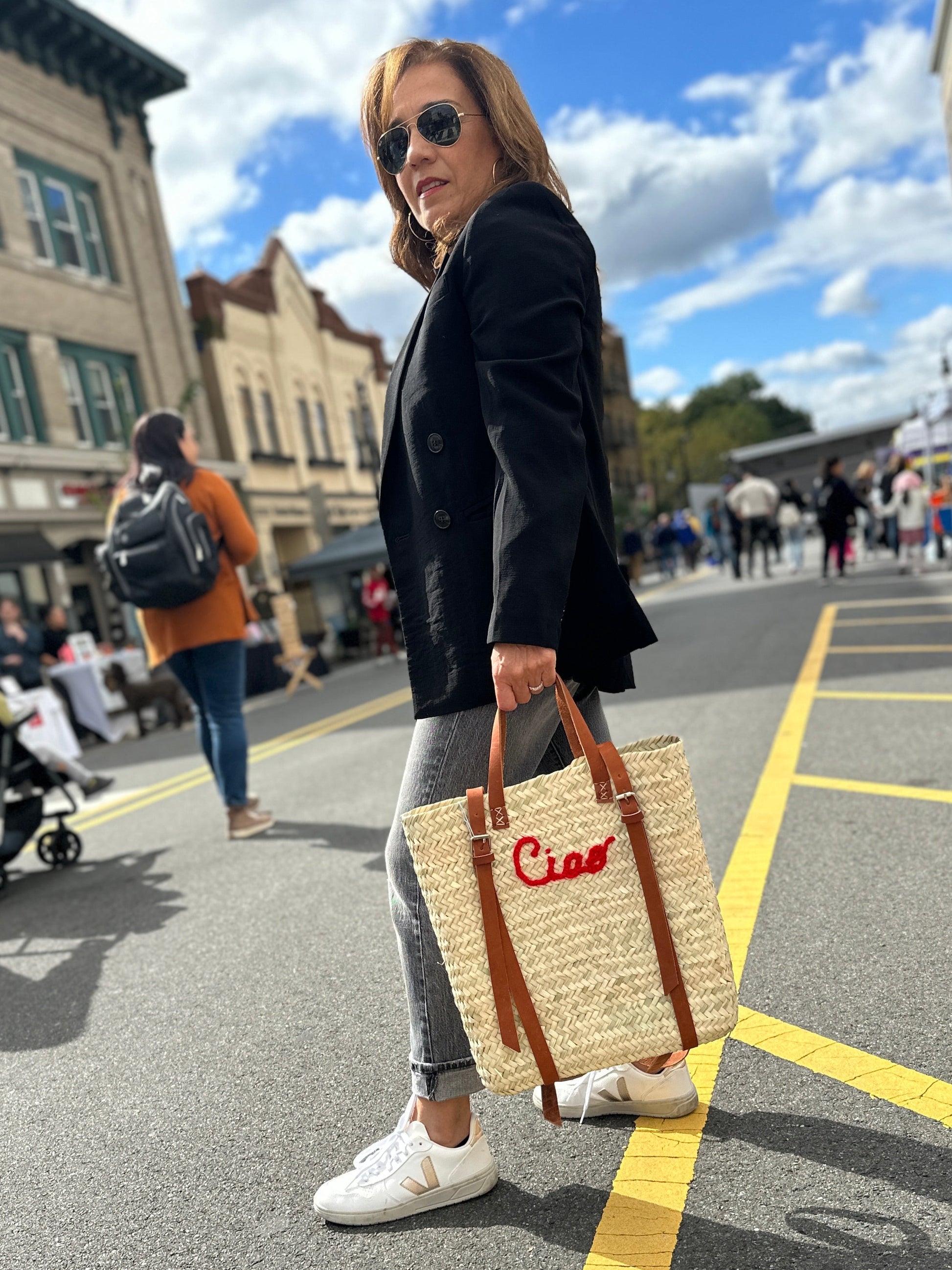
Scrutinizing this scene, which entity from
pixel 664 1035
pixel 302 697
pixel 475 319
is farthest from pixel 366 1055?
pixel 302 697

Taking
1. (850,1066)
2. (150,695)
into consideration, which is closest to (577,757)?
(850,1066)

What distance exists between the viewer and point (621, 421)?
6975cm

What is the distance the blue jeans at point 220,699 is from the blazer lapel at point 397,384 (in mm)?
3051

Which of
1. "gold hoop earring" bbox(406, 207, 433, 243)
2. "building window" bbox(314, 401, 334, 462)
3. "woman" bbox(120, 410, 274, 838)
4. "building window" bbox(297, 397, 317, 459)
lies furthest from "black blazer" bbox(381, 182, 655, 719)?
"building window" bbox(314, 401, 334, 462)

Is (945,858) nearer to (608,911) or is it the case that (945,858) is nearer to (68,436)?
(608,911)

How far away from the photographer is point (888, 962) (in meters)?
2.73

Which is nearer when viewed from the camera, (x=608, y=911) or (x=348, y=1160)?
(x=608, y=911)

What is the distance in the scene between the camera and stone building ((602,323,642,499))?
6756 centimetres

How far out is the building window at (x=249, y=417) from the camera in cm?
2794

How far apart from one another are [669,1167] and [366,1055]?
3.03ft

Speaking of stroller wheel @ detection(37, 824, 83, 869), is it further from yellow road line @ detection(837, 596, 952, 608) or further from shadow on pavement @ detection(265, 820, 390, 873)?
yellow road line @ detection(837, 596, 952, 608)

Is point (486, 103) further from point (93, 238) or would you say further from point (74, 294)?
point (93, 238)

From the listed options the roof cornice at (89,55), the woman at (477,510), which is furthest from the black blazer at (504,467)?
the roof cornice at (89,55)

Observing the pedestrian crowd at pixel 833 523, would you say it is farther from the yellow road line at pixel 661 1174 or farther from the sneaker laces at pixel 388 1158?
the sneaker laces at pixel 388 1158
